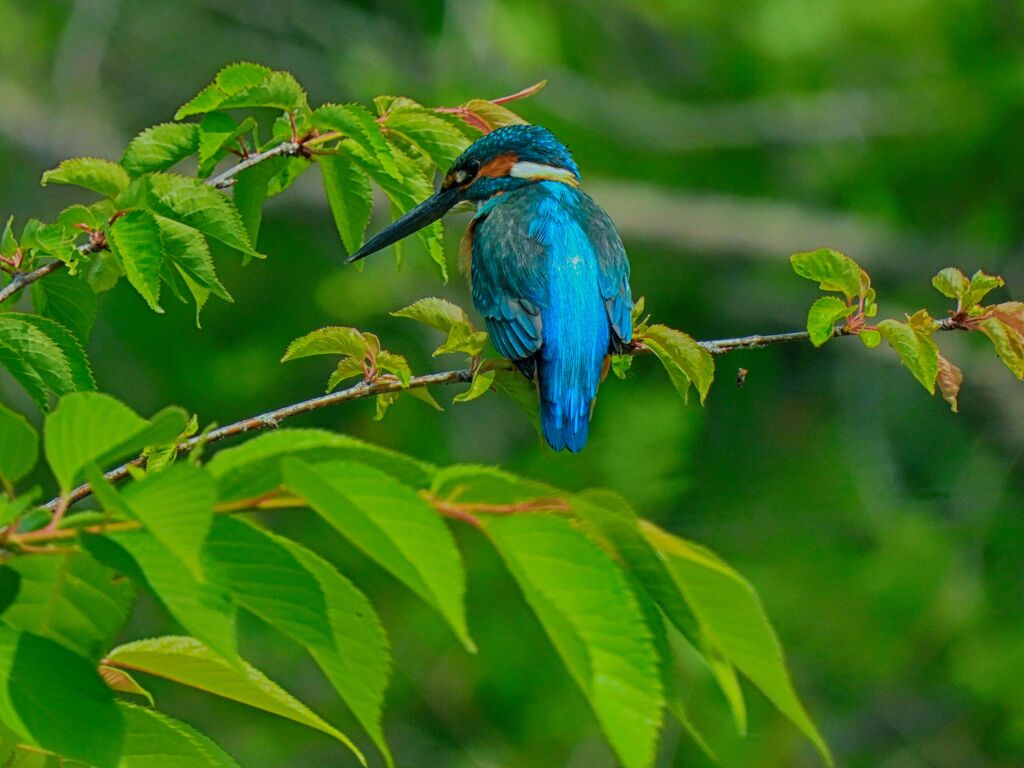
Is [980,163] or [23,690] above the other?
[23,690]

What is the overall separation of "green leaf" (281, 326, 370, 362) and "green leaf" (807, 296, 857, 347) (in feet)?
1.61

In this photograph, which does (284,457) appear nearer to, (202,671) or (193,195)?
(202,671)

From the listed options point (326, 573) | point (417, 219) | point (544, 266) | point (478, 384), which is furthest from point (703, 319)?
point (326, 573)

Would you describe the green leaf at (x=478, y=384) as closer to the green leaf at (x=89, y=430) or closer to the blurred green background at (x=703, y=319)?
the green leaf at (x=89, y=430)

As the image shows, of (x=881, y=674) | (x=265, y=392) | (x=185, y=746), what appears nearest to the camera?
(x=185, y=746)

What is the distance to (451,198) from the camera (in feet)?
9.22

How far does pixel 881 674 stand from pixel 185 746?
546 centimetres

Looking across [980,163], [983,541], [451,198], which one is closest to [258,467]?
[451,198]

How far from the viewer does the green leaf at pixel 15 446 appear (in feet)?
2.67

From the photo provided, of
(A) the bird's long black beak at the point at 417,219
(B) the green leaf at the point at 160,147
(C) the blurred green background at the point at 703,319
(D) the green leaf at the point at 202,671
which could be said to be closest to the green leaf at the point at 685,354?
(B) the green leaf at the point at 160,147

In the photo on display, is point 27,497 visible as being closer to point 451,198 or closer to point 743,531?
point 451,198

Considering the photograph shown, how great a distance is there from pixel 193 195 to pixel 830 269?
2.24 ft

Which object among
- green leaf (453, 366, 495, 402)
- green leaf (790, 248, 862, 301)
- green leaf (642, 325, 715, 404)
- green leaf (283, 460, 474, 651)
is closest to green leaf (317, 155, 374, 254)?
green leaf (453, 366, 495, 402)

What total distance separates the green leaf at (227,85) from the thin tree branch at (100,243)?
0.08 meters
